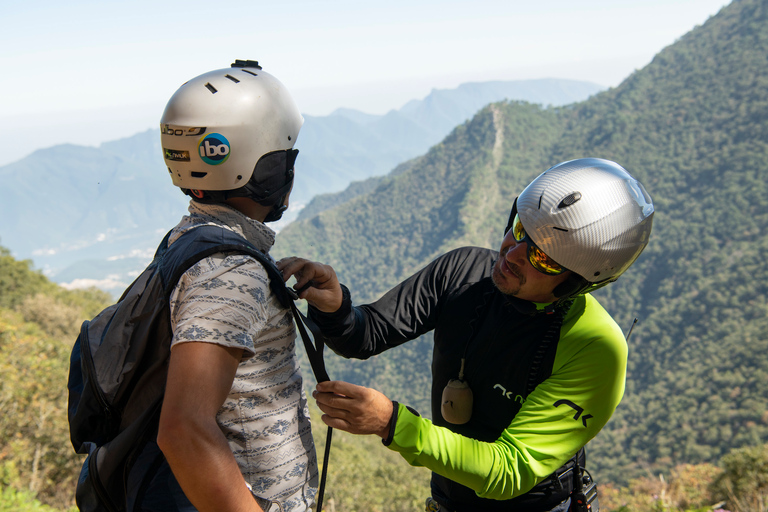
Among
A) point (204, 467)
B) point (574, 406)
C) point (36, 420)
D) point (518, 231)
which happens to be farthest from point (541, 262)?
point (36, 420)

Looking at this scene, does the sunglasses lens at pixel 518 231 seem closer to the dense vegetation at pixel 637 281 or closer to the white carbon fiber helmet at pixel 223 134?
the white carbon fiber helmet at pixel 223 134

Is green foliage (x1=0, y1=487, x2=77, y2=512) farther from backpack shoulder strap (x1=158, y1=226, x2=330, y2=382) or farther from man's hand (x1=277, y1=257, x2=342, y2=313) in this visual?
backpack shoulder strap (x1=158, y1=226, x2=330, y2=382)

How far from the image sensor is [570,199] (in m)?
2.24

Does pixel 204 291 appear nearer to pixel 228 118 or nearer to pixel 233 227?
pixel 233 227

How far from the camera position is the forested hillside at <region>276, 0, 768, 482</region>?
58.6 metres

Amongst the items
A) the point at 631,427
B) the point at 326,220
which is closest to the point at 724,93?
the point at 631,427

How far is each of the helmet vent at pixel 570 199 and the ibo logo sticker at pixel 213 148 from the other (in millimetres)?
1420

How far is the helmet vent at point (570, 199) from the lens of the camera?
7.33 feet

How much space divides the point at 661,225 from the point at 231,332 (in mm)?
112894

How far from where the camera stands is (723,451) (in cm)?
4606

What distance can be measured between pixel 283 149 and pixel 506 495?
169 cm

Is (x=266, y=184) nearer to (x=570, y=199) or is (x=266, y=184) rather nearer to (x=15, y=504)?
(x=570, y=199)

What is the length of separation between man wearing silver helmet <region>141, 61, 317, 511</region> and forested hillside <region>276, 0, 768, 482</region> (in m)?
45.7

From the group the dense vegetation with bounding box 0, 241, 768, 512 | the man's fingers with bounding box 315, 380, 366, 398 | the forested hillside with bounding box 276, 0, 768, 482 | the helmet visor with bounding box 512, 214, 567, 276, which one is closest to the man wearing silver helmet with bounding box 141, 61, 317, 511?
the man's fingers with bounding box 315, 380, 366, 398
